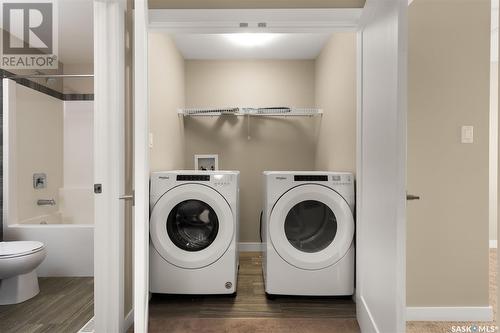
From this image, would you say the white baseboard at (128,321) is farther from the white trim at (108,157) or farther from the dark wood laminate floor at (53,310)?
the dark wood laminate floor at (53,310)

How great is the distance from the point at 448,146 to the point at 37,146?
3586 millimetres

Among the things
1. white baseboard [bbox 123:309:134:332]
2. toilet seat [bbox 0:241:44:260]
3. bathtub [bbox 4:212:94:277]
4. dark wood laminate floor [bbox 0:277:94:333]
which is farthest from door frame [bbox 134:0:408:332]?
bathtub [bbox 4:212:94:277]

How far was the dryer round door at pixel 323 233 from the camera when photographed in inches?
77.7

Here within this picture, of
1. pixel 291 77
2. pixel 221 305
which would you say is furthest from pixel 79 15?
pixel 221 305

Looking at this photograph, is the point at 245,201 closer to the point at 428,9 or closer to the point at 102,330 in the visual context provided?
the point at 102,330

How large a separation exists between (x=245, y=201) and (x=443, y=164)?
1980 millimetres

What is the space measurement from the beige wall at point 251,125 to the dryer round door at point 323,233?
4.03 feet

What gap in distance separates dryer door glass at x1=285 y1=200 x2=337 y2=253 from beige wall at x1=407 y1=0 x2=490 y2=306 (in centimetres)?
54

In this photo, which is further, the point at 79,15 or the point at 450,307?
the point at 79,15

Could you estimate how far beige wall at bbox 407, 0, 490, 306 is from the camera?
5.88ft

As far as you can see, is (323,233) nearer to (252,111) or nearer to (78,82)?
(252,111)

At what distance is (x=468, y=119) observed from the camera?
5.90 ft

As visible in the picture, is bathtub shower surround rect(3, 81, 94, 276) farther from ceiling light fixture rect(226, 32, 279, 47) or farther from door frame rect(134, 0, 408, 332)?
ceiling light fixture rect(226, 32, 279, 47)

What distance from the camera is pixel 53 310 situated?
6.31ft
